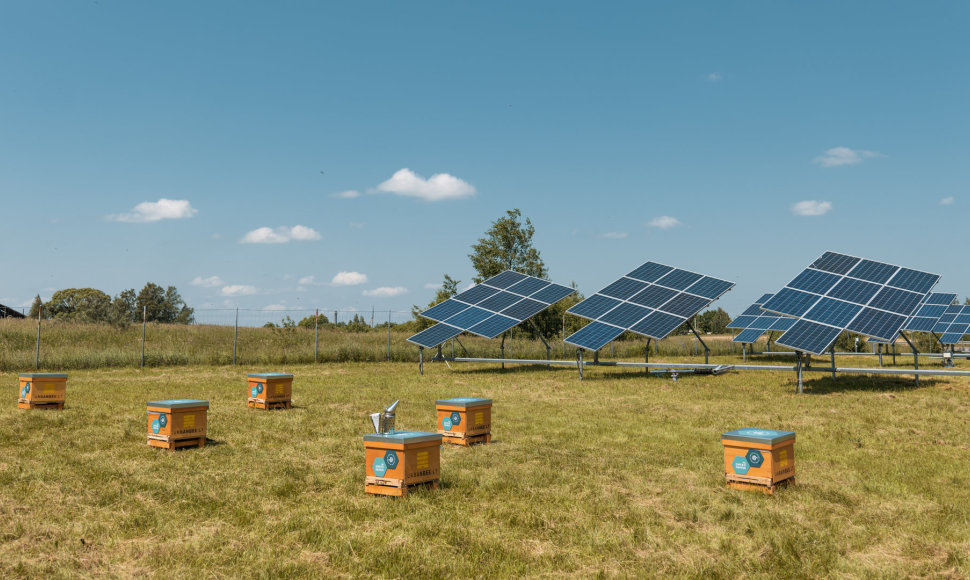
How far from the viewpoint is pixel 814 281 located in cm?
2464

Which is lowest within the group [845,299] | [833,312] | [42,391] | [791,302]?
[42,391]

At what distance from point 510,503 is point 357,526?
201cm

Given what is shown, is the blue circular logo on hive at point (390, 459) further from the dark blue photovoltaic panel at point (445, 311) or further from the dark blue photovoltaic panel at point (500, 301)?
the dark blue photovoltaic panel at point (445, 311)

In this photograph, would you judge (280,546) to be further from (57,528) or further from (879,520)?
(879,520)

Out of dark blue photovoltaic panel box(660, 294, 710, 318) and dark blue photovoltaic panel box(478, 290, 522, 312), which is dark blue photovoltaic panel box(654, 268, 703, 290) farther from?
dark blue photovoltaic panel box(478, 290, 522, 312)

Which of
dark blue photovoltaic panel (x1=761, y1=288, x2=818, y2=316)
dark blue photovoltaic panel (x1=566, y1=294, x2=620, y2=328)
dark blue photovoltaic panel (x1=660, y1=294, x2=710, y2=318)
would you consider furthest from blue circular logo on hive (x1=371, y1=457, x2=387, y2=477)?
dark blue photovoltaic panel (x1=566, y1=294, x2=620, y2=328)

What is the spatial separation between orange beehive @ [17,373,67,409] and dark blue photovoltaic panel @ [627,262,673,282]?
22.9 meters

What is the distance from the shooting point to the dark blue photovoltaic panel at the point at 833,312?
21.4 meters

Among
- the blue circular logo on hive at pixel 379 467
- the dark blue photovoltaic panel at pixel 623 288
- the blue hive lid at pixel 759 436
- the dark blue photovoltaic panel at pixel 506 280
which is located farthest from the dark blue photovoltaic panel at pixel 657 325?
the blue circular logo on hive at pixel 379 467

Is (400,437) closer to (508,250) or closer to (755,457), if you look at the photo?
→ (755,457)

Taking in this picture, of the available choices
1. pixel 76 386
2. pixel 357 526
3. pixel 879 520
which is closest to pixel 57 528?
pixel 357 526

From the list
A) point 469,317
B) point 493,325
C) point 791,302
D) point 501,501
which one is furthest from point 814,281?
point 501,501

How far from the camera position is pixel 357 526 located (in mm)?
7598

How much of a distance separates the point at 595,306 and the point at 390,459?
2107 centimetres
